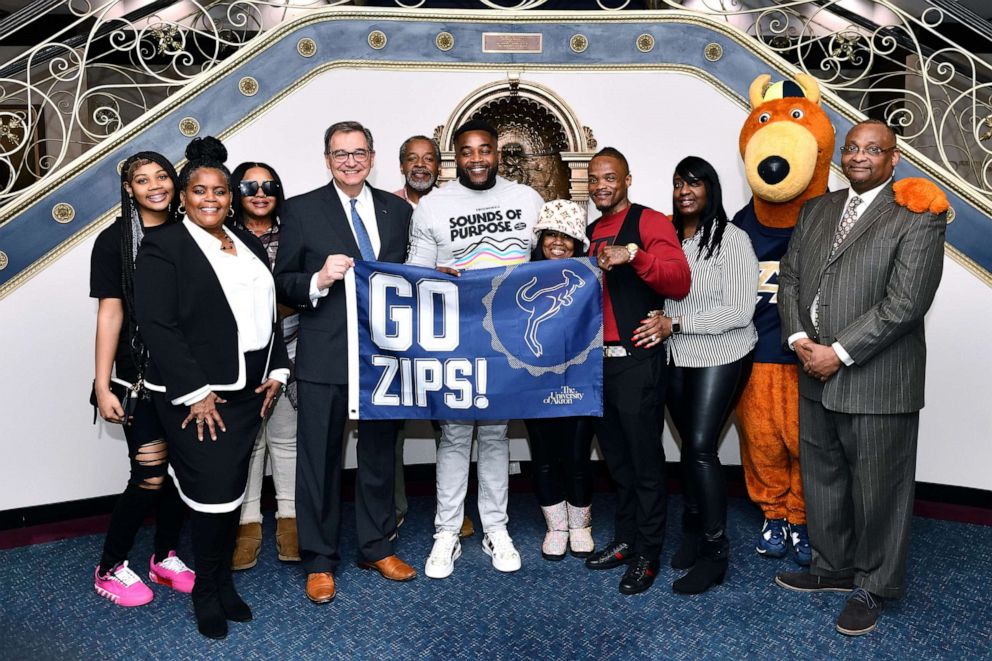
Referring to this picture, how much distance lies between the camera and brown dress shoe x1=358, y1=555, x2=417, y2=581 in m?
3.43

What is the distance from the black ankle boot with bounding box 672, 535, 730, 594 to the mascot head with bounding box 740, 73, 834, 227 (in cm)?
141

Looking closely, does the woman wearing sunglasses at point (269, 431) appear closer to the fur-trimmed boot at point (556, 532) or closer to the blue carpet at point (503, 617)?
the blue carpet at point (503, 617)

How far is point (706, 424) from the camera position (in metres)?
3.29

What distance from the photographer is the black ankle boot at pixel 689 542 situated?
3.50 metres

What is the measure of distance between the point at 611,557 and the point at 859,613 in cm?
99

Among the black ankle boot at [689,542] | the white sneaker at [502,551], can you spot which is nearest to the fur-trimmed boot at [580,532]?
the white sneaker at [502,551]

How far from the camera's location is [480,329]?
3.35 m

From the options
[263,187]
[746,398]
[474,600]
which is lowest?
[474,600]

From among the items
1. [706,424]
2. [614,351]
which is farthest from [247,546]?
[706,424]

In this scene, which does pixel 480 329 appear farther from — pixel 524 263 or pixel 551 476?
pixel 551 476

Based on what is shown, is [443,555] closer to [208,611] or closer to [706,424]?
[208,611]

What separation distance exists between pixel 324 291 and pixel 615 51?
238 centimetres

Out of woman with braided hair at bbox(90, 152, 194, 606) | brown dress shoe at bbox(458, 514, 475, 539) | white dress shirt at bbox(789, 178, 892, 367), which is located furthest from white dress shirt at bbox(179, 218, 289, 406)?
white dress shirt at bbox(789, 178, 892, 367)

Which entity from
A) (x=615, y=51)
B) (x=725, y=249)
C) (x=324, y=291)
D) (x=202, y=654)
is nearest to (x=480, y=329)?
(x=324, y=291)
